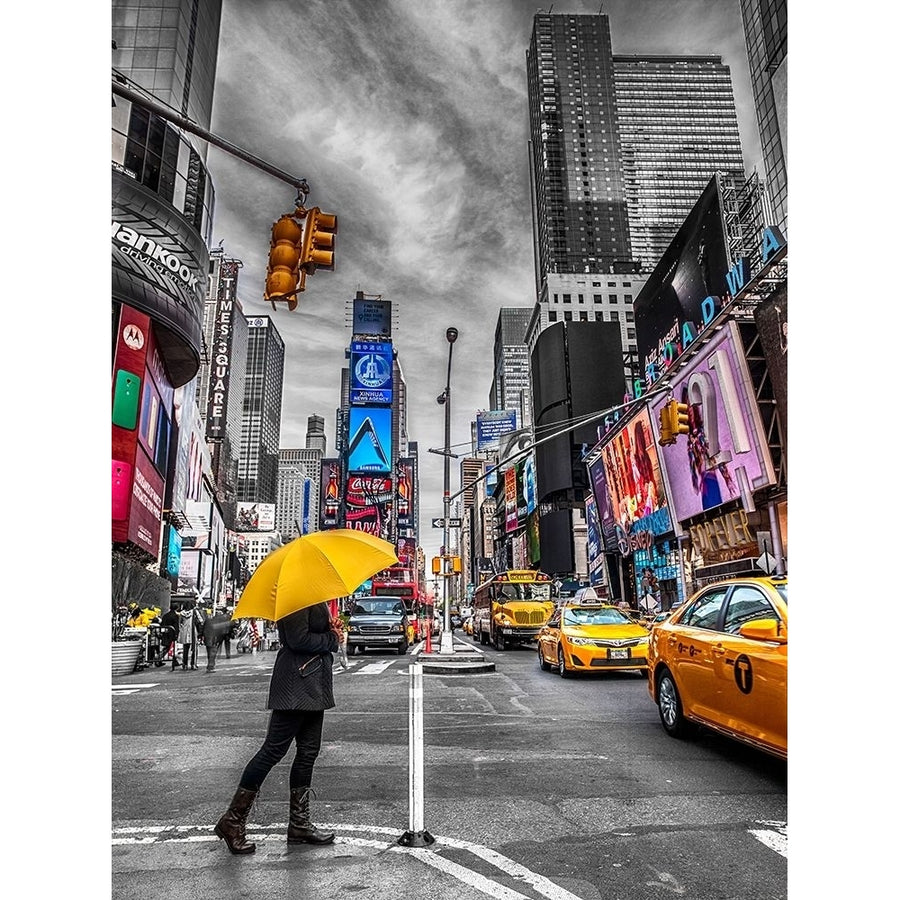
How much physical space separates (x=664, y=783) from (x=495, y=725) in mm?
3434

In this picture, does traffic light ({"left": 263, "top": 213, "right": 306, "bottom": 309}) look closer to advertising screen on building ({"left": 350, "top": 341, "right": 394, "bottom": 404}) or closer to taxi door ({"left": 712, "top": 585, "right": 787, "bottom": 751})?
taxi door ({"left": 712, "top": 585, "right": 787, "bottom": 751})

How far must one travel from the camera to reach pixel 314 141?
643 centimetres

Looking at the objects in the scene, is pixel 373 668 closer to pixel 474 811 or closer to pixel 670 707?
pixel 670 707

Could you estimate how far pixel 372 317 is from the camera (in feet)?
275

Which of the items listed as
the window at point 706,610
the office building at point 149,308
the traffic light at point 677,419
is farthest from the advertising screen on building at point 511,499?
the window at point 706,610

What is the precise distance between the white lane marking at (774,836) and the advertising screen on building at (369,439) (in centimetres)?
6064

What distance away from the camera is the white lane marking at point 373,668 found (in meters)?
16.7

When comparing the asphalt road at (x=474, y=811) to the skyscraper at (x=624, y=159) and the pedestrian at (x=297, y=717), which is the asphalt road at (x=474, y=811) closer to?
the pedestrian at (x=297, y=717)

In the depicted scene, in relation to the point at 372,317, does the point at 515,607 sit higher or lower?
lower

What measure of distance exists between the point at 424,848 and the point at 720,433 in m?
25.2

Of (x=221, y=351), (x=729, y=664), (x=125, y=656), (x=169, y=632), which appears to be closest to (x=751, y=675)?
(x=729, y=664)
